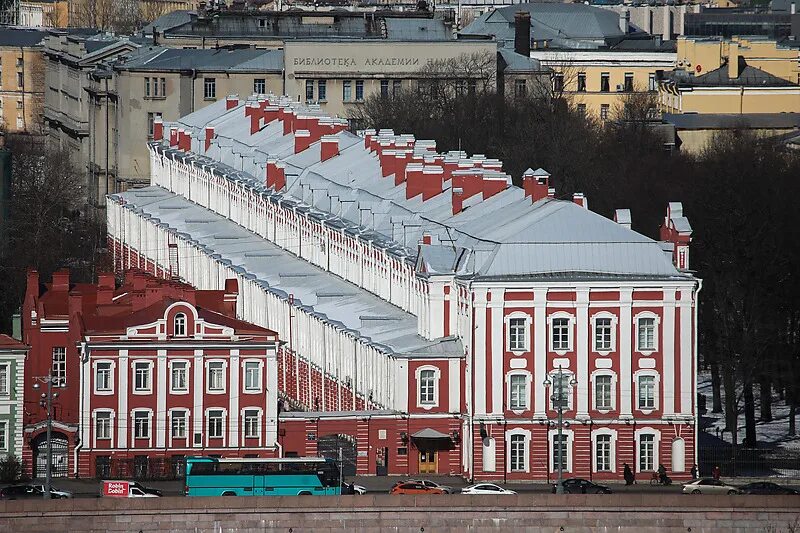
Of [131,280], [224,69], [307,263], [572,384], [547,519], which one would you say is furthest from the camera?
[224,69]

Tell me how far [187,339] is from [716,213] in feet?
80.7

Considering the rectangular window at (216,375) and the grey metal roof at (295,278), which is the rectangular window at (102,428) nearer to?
the rectangular window at (216,375)

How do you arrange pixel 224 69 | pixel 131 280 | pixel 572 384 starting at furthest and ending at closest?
pixel 224 69
pixel 131 280
pixel 572 384

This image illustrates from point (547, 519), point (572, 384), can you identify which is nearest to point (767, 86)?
point (572, 384)

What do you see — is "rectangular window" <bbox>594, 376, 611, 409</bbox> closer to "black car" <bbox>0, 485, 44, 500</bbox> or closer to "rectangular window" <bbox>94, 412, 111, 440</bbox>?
"rectangular window" <bbox>94, 412, 111, 440</bbox>

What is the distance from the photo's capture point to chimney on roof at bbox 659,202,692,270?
8975 centimetres

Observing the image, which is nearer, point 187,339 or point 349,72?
point 187,339

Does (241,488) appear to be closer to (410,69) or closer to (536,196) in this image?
(536,196)

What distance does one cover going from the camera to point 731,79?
541ft

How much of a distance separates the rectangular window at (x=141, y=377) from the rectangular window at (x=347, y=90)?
77191mm

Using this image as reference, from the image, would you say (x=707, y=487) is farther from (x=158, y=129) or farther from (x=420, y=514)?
(x=158, y=129)

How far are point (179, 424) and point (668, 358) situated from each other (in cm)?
1289

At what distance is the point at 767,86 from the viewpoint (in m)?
165

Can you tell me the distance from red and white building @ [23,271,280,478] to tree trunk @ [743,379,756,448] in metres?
15.9
